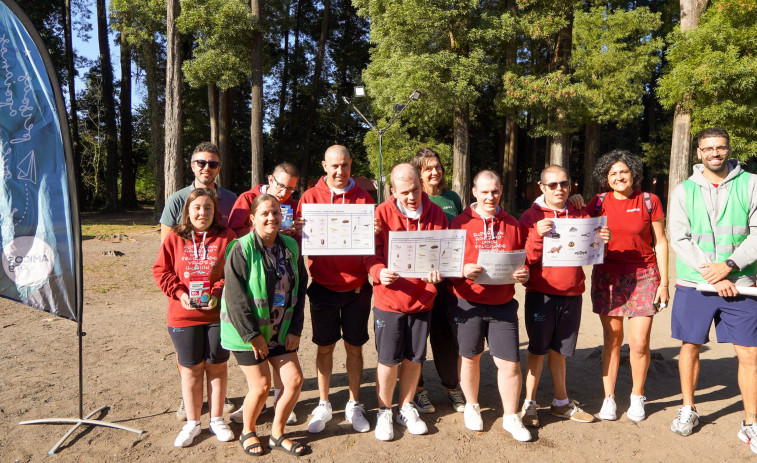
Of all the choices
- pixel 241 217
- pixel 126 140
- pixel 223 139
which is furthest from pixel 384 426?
pixel 126 140

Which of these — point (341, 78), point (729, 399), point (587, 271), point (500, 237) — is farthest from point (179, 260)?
point (341, 78)

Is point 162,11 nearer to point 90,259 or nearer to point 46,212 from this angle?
Answer: point 90,259

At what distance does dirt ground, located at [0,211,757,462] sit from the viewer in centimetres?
367

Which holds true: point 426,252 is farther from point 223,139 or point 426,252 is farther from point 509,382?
point 223,139

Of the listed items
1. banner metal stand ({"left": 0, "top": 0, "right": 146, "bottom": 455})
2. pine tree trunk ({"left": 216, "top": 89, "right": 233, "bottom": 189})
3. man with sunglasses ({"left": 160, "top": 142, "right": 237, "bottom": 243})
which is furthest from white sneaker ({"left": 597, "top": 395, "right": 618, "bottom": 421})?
pine tree trunk ({"left": 216, "top": 89, "right": 233, "bottom": 189})

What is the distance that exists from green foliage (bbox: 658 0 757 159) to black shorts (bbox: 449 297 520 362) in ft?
39.1

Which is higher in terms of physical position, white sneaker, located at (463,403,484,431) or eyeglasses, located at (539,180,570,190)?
eyeglasses, located at (539,180,570,190)

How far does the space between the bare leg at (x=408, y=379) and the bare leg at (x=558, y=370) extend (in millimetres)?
1147

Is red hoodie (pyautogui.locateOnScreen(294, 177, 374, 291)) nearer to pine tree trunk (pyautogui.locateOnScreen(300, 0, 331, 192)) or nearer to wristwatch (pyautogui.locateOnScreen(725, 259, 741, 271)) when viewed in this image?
wristwatch (pyautogui.locateOnScreen(725, 259, 741, 271))

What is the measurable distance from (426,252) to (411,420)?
1421 mm

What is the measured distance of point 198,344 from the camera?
3.73 m

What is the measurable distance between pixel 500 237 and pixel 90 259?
37.8 ft

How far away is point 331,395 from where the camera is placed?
4.78 meters

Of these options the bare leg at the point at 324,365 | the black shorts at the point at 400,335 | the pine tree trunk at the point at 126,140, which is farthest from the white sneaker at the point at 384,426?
the pine tree trunk at the point at 126,140
